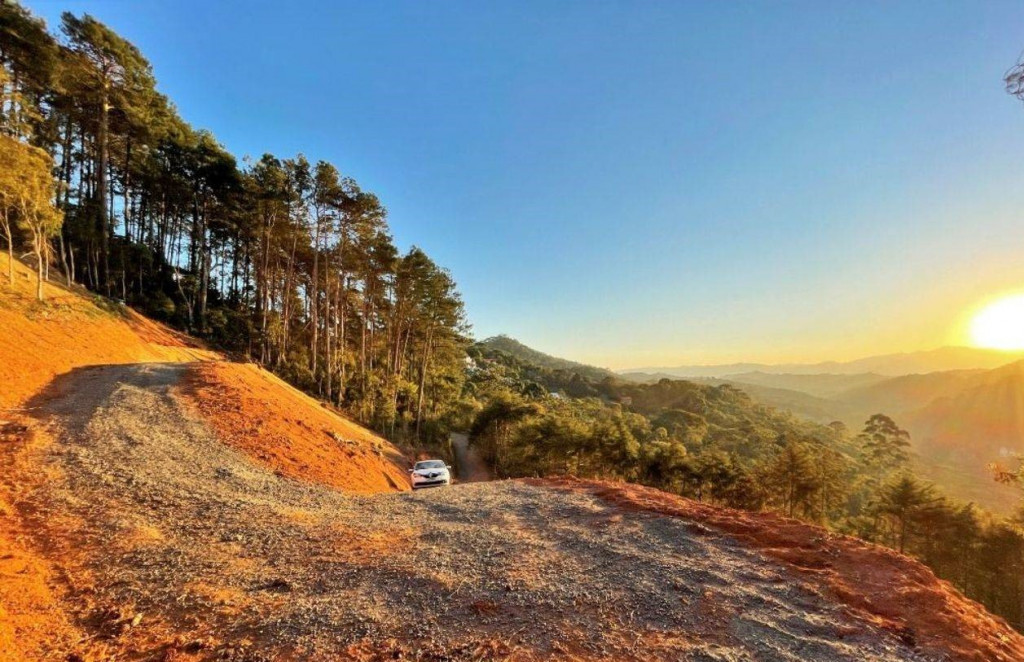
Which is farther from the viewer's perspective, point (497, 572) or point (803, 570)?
point (803, 570)

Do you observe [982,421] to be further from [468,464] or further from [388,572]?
[388,572]

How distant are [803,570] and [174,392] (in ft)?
56.4

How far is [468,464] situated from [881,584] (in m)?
31.1

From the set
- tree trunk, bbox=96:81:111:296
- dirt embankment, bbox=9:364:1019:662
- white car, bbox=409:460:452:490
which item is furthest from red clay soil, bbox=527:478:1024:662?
tree trunk, bbox=96:81:111:296


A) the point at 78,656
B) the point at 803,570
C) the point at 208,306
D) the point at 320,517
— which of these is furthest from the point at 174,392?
the point at 208,306

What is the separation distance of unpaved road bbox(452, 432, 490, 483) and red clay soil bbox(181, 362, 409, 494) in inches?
536

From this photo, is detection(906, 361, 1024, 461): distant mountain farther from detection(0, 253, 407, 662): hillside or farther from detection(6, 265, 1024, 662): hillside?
detection(0, 253, 407, 662): hillside

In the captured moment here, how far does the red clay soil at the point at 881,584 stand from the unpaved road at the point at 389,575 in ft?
1.41

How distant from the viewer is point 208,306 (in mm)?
32781

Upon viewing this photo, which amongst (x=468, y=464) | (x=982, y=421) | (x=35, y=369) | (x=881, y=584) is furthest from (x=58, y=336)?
(x=982, y=421)

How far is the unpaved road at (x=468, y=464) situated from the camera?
30.7m

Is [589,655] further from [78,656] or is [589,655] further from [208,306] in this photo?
[208,306]

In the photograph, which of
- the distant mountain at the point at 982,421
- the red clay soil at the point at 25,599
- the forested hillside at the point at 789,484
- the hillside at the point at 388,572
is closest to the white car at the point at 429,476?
the hillside at the point at 388,572

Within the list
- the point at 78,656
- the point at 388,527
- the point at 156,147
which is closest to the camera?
the point at 78,656
